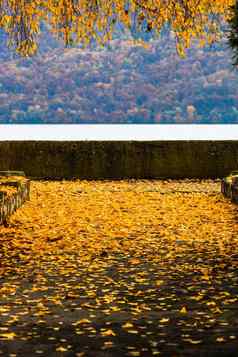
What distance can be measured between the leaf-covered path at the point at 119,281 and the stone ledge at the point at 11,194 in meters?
0.19

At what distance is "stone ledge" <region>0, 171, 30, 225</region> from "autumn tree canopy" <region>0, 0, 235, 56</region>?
245 cm

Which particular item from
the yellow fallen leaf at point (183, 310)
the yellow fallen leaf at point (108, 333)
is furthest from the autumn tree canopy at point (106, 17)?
the yellow fallen leaf at point (108, 333)

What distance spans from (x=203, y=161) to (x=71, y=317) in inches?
747

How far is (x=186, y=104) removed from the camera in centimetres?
10412

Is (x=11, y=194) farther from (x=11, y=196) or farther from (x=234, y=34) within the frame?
(x=234, y=34)

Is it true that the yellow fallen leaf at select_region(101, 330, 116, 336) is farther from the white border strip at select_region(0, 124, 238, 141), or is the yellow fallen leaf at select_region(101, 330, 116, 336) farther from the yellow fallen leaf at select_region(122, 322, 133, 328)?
the white border strip at select_region(0, 124, 238, 141)

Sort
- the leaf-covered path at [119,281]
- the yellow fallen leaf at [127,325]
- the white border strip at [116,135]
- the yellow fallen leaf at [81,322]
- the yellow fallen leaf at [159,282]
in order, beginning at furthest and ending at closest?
the white border strip at [116,135] → the yellow fallen leaf at [159,282] → the yellow fallen leaf at [81,322] → the yellow fallen leaf at [127,325] → the leaf-covered path at [119,281]

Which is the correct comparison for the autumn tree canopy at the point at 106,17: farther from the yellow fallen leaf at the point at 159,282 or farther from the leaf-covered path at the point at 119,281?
the yellow fallen leaf at the point at 159,282

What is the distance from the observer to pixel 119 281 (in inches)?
340

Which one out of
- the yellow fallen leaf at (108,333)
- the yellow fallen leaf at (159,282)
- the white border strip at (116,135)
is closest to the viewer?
the yellow fallen leaf at (108,333)

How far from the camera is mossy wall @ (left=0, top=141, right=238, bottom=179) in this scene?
25.5 m

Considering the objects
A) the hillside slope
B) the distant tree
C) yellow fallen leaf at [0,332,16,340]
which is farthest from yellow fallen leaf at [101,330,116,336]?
the hillside slope

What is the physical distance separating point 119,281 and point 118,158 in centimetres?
1698

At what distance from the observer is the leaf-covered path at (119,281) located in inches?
241
